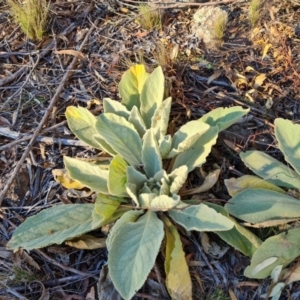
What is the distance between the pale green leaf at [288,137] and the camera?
1.67 m

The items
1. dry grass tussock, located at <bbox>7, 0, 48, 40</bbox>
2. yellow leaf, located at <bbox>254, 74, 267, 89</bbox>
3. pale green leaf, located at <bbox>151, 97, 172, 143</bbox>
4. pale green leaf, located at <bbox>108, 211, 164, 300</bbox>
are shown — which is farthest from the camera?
dry grass tussock, located at <bbox>7, 0, 48, 40</bbox>

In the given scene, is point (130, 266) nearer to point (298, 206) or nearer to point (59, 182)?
point (59, 182)

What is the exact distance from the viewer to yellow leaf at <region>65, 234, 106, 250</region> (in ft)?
5.17

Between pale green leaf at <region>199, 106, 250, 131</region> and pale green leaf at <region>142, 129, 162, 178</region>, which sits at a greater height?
pale green leaf at <region>199, 106, 250, 131</region>

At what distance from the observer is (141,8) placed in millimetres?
2234

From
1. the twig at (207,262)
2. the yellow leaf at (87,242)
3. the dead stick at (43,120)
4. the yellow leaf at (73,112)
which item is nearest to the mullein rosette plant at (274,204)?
the twig at (207,262)

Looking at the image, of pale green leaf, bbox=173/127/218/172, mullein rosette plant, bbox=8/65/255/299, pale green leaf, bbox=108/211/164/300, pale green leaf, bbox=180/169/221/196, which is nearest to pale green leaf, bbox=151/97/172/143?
mullein rosette plant, bbox=8/65/255/299

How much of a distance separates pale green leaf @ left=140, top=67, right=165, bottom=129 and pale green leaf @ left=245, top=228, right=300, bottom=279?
2.09 feet

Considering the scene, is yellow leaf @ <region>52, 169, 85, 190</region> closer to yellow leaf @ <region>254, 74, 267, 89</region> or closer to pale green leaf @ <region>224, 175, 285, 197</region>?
pale green leaf @ <region>224, 175, 285, 197</region>

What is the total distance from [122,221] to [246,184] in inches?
18.5

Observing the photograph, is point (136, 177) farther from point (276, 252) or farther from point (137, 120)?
point (276, 252)

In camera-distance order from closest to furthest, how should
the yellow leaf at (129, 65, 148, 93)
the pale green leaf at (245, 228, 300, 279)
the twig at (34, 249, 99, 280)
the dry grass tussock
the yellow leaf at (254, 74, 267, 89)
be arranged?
the pale green leaf at (245, 228, 300, 279) → the twig at (34, 249, 99, 280) → the yellow leaf at (129, 65, 148, 93) → the yellow leaf at (254, 74, 267, 89) → the dry grass tussock

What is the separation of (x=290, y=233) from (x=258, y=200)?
150 mm

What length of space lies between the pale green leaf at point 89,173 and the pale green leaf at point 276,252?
55 centimetres
